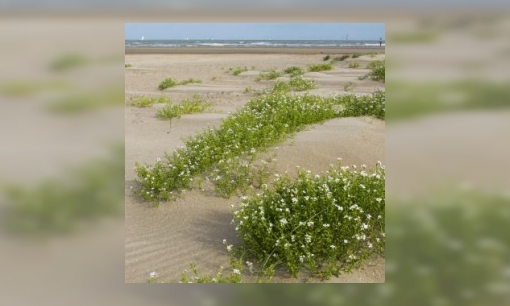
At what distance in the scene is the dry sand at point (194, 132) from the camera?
323cm

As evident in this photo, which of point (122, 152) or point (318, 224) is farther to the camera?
point (318, 224)

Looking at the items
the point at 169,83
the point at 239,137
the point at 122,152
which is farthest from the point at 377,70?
the point at 122,152

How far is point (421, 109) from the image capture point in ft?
9.20

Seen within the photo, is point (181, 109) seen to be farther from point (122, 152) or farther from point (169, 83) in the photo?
point (122, 152)

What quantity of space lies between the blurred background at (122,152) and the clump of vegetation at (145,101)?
9.58ft

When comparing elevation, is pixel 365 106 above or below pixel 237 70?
below

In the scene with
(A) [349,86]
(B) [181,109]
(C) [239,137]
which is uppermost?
(A) [349,86]

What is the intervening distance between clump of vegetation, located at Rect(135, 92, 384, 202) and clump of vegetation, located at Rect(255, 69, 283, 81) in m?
0.79

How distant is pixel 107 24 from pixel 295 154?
6.04 ft

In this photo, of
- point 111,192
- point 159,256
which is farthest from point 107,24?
point 159,256

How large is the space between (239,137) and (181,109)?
4.54 feet

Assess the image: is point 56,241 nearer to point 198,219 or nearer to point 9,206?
point 9,206

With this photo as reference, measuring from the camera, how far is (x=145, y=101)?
231 inches

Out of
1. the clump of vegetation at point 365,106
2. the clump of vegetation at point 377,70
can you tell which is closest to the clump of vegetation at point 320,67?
the clump of vegetation at point 377,70
